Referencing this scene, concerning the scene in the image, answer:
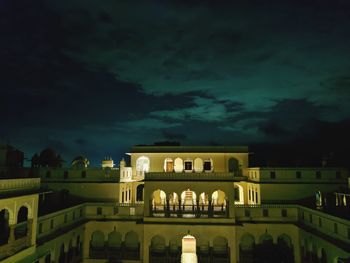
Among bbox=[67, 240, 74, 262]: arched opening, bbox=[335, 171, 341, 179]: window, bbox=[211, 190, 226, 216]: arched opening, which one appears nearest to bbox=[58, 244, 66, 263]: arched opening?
bbox=[67, 240, 74, 262]: arched opening

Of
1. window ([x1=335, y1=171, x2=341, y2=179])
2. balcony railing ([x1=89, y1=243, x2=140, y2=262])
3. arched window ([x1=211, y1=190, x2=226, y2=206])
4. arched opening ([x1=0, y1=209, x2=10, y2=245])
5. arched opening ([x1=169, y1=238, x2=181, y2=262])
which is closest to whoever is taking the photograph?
arched opening ([x1=0, y1=209, x2=10, y2=245])

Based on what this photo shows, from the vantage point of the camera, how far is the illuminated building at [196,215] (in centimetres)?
2244

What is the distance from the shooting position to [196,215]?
26.3 metres

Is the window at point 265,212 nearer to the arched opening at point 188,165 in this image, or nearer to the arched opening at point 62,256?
the arched opening at point 188,165

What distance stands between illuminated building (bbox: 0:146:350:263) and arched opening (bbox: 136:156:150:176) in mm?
1144

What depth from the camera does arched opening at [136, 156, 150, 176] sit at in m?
→ 35.1

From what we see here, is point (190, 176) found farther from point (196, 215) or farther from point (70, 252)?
point (70, 252)

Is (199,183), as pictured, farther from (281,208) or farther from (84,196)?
(84,196)

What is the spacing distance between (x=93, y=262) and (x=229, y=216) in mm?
13620

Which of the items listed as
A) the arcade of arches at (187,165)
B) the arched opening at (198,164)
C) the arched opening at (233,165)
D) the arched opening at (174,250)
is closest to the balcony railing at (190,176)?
the arched opening at (174,250)

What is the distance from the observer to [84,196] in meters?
30.5

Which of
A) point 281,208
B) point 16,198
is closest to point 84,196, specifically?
point 16,198

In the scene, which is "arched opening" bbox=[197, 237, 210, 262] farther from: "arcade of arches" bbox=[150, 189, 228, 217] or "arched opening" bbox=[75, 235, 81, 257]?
"arched opening" bbox=[75, 235, 81, 257]

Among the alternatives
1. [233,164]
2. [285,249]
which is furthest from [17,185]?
[233,164]
